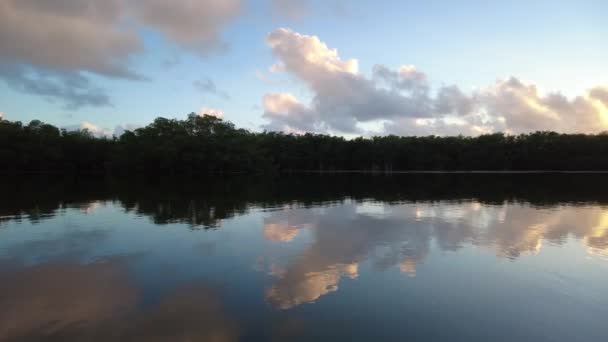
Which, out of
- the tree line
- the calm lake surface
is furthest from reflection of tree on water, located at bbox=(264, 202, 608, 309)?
the tree line

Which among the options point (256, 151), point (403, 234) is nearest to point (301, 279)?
point (403, 234)

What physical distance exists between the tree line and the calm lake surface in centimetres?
8242

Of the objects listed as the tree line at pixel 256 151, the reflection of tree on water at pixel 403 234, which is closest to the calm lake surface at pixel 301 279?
the reflection of tree on water at pixel 403 234

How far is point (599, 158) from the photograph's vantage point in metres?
118

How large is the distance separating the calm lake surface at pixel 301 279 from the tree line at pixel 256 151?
82.4 meters

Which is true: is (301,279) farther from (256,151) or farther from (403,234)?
(256,151)

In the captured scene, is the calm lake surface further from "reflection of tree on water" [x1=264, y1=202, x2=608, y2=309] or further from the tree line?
the tree line

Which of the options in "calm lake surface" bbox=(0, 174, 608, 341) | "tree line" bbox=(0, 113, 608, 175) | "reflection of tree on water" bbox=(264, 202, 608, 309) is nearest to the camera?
"calm lake surface" bbox=(0, 174, 608, 341)

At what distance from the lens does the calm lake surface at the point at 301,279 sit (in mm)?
8375

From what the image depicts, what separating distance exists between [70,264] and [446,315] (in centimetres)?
1292

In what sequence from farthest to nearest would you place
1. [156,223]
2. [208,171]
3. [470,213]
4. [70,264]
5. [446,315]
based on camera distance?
[208,171] < [470,213] < [156,223] < [70,264] < [446,315]

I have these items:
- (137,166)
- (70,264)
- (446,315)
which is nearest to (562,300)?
(446,315)

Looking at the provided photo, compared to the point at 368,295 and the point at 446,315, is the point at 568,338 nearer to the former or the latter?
the point at 446,315

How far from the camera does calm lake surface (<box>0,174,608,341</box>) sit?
838 cm
